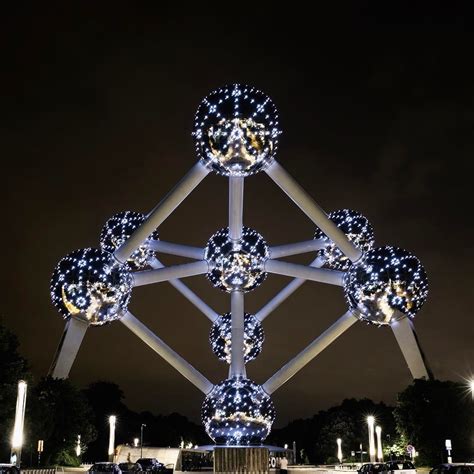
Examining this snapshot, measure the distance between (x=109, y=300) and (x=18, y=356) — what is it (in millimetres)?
11599

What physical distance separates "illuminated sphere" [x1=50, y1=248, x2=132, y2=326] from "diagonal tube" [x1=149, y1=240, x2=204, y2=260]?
5429mm

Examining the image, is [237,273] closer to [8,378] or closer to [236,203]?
[236,203]

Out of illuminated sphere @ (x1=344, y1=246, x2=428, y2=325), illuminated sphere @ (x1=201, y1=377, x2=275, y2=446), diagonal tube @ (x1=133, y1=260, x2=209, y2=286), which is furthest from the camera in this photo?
diagonal tube @ (x1=133, y1=260, x2=209, y2=286)

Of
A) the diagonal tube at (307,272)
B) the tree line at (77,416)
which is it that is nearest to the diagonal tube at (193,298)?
the diagonal tube at (307,272)

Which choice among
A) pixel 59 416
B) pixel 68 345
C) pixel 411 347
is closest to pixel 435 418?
pixel 411 347

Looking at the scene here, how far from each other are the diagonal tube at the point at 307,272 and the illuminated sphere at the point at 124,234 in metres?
6.13

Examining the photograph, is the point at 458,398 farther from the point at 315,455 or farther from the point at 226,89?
the point at 315,455

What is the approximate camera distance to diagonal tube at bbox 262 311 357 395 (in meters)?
25.2

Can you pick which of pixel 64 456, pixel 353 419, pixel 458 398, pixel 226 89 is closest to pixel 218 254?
pixel 226 89

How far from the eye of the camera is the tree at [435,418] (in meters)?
34.4

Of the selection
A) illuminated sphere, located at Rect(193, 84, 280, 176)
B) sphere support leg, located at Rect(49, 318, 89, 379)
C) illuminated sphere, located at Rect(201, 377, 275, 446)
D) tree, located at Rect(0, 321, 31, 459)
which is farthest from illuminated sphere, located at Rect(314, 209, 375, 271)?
tree, located at Rect(0, 321, 31, 459)

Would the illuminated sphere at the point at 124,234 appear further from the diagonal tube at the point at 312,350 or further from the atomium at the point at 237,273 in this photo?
the diagonal tube at the point at 312,350

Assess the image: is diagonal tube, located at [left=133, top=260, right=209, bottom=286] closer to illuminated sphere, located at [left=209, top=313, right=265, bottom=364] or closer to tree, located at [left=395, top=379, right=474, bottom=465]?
illuminated sphere, located at [left=209, top=313, right=265, bottom=364]

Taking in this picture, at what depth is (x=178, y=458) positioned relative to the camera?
46438mm
